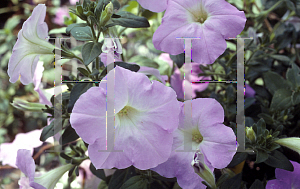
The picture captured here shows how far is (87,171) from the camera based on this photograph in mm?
988

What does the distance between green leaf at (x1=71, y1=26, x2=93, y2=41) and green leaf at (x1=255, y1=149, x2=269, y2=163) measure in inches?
18.0

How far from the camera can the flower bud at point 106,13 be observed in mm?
546

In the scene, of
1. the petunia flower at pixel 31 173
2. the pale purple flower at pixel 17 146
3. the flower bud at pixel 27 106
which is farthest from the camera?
the pale purple flower at pixel 17 146

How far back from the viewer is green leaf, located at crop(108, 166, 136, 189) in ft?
2.21

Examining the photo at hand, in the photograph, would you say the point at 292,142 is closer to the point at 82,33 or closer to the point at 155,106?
the point at 155,106

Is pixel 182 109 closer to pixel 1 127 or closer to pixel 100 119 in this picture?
pixel 100 119

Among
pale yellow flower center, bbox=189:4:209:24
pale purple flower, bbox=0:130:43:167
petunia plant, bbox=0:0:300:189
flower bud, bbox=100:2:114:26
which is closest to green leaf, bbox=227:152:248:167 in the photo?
petunia plant, bbox=0:0:300:189

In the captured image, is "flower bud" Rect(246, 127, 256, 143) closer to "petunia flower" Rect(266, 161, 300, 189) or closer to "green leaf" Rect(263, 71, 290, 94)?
"petunia flower" Rect(266, 161, 300, 189)

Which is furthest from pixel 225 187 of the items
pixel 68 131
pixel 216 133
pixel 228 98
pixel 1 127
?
pixel 1 127

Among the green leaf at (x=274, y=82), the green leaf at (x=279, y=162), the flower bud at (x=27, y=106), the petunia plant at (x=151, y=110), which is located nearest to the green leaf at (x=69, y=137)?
the petunia plant at (x=151, y=110)

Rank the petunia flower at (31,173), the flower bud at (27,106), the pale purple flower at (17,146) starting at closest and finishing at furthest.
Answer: the petunia flower at (31,173) < the flower bud at (27,106) < the pale purple flower at (17,146)

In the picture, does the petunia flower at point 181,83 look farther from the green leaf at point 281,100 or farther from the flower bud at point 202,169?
the flower bud at point 202,169

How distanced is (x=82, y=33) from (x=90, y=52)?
57 mm

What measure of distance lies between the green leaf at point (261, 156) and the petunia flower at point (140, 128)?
0.71 feet
